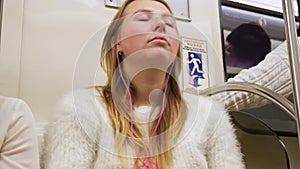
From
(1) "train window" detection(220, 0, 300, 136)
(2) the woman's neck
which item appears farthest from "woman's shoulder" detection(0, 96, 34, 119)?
(1) "train window" detection(220, 0, 300, 136)

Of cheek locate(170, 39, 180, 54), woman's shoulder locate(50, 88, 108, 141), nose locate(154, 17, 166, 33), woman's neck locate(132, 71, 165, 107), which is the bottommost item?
woman's shoulder locate(50, 88, 108, 141)

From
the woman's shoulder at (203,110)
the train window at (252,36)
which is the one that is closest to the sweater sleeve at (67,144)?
the woman's shoulder at (203,110)

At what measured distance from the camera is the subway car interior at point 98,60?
1.12 metres

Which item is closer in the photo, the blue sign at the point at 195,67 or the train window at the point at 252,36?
the blue sign at the point at 195,67

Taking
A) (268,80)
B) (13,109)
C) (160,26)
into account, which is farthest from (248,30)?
(13,109)

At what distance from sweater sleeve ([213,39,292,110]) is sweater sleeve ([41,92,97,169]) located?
444mm

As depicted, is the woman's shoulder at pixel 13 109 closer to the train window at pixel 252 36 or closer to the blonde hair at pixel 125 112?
the blonde hair at pixel 125 112

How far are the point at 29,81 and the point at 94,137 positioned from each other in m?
0.40

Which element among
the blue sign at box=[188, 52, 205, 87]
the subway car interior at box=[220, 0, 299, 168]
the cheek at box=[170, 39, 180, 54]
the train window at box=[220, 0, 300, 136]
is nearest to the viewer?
the cheek at box=[170, 39, 180, 54]

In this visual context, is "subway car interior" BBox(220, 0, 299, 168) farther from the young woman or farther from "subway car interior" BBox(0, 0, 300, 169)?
the young woman

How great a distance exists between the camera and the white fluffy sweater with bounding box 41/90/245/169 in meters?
0.94

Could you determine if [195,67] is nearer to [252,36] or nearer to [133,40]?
[133,40]

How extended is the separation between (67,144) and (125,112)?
0.17 m

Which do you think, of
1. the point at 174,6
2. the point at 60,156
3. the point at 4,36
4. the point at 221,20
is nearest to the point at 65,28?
the point at 4,36
